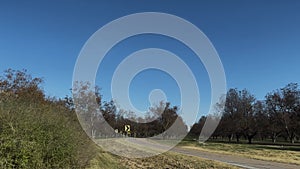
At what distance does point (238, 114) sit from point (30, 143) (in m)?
68.2

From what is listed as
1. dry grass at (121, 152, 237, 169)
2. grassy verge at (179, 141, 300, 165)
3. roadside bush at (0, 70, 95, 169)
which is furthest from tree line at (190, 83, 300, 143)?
roadside bush at (0, 70, 95, 169)

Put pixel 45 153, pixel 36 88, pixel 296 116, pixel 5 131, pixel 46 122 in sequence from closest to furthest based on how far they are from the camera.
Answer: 1. pixel 5 131
2. pixel 45 153
3. pixel 46 122
4. pixel 36 88
5. pixel 296 116

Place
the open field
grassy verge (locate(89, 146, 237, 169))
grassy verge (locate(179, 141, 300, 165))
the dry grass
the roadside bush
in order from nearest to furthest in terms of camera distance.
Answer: the roadside bush < grassy verge (locate(89, 146, 237, 169)) < the open field < the dry grass < grassy verge (locate(179, 141, 300, 165))

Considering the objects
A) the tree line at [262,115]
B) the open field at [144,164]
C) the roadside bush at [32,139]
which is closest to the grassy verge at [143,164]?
the open field at [144,164]

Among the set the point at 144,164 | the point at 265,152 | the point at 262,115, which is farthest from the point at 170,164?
the point at 262,115

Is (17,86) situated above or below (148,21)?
below

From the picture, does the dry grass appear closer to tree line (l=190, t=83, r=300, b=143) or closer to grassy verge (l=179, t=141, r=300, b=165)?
grassy verge (l=179, t=141, r=300, b=165)

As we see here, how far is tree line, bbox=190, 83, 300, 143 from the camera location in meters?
59.4

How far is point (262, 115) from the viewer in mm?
67938

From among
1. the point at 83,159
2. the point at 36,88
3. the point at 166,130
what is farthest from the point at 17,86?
the point at 166,130

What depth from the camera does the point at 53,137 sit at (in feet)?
27.6

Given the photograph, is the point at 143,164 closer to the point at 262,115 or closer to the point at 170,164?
the point at 170,164

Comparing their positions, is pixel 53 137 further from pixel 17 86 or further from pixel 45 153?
pixel 17 86

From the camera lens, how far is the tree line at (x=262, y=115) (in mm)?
59438
